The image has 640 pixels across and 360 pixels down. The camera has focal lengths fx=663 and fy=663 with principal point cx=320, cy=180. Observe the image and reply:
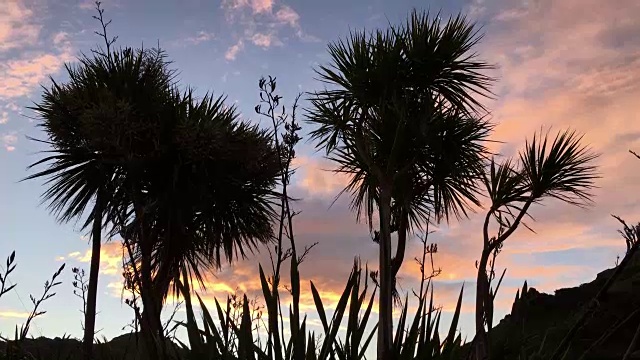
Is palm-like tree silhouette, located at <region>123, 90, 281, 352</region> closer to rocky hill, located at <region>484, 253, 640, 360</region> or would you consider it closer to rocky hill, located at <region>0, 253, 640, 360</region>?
rocky hill, located at <region>0, 253, 640, 360</region>

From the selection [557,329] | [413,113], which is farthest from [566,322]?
[413,113]

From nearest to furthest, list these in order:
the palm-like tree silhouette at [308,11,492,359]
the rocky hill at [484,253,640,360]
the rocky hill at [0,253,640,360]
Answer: the rocky hill at [0,253,640,360]
the rocky hill at [484,253,640,360]
the palm-like tree silhouette at [308,11,492,359]

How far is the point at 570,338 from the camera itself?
0.93 meters

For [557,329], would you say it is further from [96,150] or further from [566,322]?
[96,150]

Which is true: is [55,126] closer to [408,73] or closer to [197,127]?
[197,127]

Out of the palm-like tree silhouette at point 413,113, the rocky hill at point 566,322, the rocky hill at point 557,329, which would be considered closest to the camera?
the rocky hill at point 557,329

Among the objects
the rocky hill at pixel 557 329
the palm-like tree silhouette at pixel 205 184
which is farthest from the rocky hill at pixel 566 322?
the palm-like tree silhouette at pixel 205 184

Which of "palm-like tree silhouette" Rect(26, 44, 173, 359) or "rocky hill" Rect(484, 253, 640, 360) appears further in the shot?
"palm-like tree silhouette" Rect(26, 44, 173, 359)

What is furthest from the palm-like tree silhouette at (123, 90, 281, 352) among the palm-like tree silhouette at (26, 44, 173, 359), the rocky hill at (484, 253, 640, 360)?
the rocky hill at (484, 253, 640, 360)

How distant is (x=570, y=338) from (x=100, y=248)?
37.3ft

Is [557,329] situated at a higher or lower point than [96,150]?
lower

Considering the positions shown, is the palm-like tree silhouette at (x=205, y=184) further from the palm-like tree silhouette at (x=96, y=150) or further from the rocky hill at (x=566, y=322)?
the rocky hill at (x=566, y=322)

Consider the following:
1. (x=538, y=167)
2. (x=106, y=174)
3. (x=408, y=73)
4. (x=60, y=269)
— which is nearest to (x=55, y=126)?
(x=106, y=174)

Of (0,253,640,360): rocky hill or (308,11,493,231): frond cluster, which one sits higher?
(308,11,493,231): frond cluster
